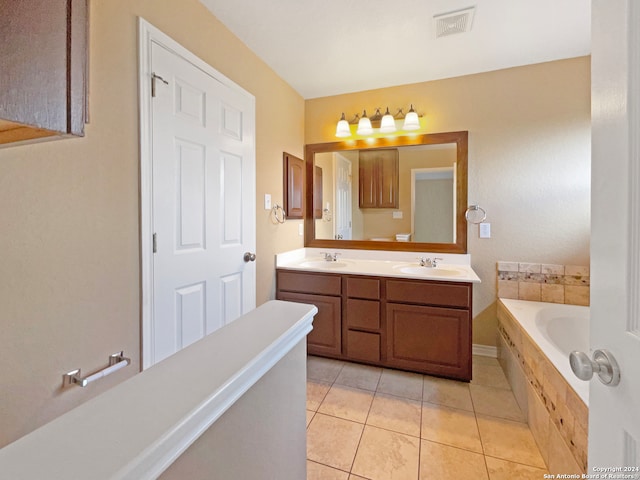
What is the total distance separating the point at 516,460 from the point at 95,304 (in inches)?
80.0

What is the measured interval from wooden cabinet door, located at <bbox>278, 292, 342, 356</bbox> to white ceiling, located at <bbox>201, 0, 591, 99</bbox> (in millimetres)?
1843

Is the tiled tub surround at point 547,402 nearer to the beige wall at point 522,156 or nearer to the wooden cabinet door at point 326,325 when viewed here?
the beige wall at point 522,156

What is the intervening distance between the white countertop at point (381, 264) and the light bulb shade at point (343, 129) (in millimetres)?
1098

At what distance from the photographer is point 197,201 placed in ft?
5.42

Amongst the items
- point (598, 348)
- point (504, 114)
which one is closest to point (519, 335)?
point (598, 348)

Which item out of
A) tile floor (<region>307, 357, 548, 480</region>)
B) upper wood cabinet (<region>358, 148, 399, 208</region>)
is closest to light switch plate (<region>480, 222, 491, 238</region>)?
upper wood cabinet (<region>358, 148, 399, 208</region>)

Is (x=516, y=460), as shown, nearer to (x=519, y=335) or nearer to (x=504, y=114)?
(x=519, y=335)

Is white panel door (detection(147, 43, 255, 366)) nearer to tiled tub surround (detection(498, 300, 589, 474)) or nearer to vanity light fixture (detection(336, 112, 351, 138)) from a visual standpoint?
vanity light fixture (detection(336, 112, 351, 138))

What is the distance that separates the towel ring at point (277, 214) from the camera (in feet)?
8.05

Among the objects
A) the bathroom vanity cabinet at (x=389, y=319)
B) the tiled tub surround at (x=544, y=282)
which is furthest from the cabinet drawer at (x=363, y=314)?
the tiled tub surround at (x=544, y=282)

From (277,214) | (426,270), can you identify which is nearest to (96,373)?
(277,214)

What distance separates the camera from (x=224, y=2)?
1.67 m

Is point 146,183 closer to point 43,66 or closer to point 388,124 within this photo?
point 43,66

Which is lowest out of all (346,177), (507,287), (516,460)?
(516,460)
